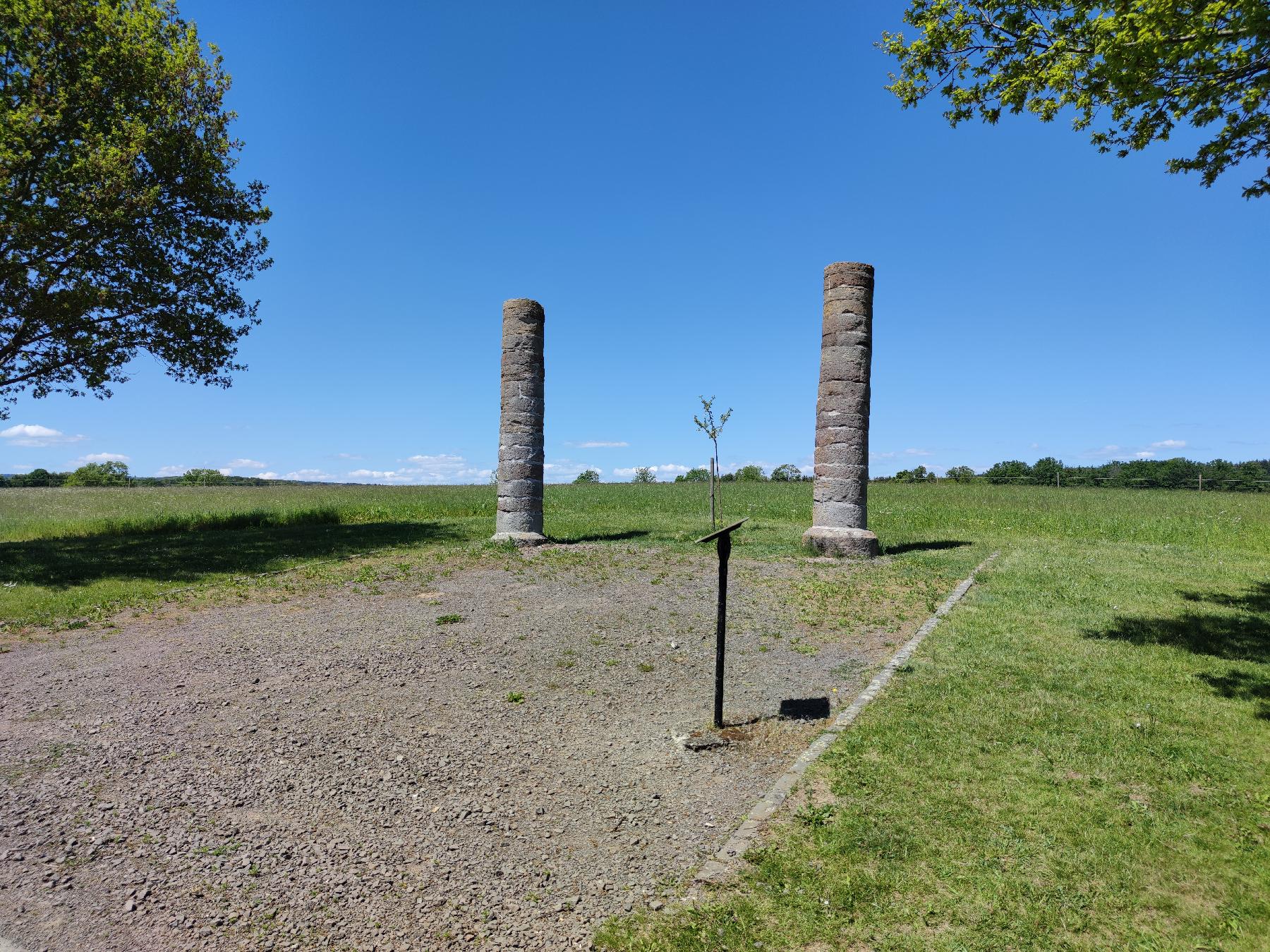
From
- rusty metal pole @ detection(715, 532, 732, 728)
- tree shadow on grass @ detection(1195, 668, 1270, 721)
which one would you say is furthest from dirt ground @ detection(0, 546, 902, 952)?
tree shadow on grass @ detection(1195, 668, 1270, 721)

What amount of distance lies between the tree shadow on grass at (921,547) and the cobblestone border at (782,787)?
329 inches

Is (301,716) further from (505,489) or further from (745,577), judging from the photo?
(505,489)

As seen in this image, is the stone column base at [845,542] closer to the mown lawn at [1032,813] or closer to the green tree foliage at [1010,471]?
the mown lawn at [1032,813]

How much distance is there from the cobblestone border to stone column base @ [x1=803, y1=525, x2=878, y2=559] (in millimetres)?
6772

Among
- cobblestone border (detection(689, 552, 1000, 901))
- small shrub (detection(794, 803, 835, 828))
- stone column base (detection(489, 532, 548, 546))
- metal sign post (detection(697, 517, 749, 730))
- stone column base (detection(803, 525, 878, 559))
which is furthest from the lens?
stone column base (detection(489, 532, 548, 546))

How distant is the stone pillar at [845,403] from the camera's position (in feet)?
50.6

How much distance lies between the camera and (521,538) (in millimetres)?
16703

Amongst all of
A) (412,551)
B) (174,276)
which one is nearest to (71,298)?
(174,276)

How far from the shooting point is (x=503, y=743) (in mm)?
5562

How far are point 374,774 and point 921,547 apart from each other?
15028 millimetres

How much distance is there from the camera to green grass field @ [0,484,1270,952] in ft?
11.3

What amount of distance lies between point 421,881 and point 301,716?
2.94 m

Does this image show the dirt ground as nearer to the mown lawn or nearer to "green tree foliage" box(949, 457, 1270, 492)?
the mown lawn

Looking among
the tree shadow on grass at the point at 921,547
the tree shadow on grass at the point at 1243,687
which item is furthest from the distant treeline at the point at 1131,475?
the tree shadow on grass at the point at 1243,687
